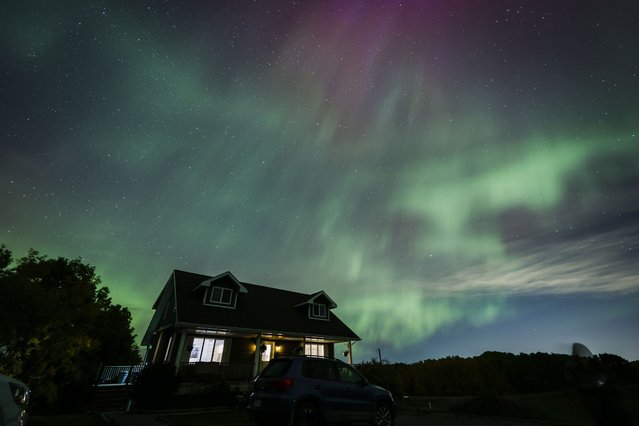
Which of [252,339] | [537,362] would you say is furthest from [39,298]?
[537,362]

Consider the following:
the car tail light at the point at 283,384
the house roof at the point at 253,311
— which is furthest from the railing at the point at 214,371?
the car tail light at the point at 283,384

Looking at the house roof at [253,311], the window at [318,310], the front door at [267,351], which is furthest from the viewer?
the window at [318,310]

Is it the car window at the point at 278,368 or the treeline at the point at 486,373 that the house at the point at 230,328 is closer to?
the treeline at the point at 486,373

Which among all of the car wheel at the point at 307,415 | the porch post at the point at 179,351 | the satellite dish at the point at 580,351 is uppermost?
the porch post at the point at 179,351

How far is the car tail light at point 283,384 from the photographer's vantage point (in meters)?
6.60

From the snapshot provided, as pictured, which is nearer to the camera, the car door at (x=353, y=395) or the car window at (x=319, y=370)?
the car window at (x=319, y=370)

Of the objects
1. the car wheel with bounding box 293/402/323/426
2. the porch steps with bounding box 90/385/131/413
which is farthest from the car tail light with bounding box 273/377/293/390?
the porch steps with bounding box 90/385/131/413

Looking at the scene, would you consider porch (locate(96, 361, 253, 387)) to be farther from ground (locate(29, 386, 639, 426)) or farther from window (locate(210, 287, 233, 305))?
window (locate(210, 287, 233, 305))

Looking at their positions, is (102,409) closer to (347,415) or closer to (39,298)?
(39,298)

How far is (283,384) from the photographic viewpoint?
6.63m

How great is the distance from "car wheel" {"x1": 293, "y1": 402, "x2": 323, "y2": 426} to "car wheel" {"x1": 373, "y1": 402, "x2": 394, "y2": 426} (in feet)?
6.87

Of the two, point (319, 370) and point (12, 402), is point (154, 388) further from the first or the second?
point (12, 402)

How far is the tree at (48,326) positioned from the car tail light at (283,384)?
15.4 m

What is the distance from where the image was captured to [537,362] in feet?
82.8
